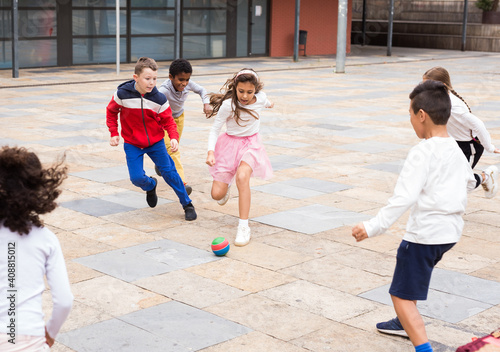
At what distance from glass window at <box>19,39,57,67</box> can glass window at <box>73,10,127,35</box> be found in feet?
2.95

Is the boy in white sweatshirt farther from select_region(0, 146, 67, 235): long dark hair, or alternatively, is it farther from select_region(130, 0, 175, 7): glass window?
select_region(130, 0, 175, 7): glass window

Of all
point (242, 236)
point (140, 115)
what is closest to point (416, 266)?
point (242, 236)

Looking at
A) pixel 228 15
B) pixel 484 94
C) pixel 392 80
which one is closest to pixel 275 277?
pixel 484 94

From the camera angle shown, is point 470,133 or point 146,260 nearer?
point 146,260

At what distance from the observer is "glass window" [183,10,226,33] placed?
82.2 ft

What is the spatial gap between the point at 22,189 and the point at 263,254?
3.47 m

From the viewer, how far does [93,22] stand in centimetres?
2234

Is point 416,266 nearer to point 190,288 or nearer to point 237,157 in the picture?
point 190,288

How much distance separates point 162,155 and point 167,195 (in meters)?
1.03

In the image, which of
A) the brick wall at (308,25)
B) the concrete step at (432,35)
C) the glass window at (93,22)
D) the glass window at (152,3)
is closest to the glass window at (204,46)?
the glass window at (152,3)

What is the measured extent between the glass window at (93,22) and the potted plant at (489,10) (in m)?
20.0

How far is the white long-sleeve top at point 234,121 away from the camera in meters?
6.29

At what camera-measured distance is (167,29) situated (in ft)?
80.0

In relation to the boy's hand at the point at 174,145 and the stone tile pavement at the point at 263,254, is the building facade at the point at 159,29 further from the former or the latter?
the boy's hand at the point at 174,145
